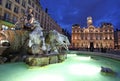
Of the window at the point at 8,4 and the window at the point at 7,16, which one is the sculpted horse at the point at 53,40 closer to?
the window at the point at 7,16

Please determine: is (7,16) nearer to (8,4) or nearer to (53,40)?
(8,4)

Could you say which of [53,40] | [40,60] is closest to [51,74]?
[40,60]

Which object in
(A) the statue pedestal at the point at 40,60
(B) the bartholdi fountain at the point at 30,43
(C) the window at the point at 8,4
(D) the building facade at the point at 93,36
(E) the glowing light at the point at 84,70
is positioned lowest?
(E) the glowing light at the point at 84,70

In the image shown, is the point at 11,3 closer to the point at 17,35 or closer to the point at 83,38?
the point at 17,35

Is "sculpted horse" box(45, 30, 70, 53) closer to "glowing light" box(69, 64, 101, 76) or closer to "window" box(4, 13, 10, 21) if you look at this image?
"glowing light" box(69, 64, 101, 76)

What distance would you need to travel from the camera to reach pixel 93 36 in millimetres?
58844

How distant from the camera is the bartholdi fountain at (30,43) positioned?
9.62 meters

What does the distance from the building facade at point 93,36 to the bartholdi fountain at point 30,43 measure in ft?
150

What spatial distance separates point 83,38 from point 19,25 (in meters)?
49.2

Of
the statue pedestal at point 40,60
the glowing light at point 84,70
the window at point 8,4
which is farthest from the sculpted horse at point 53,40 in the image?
the window at point 8,4

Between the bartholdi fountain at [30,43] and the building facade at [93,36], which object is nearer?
the bartholdi fountain at [30,43]

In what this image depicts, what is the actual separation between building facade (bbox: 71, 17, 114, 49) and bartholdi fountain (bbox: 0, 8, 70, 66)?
150ft

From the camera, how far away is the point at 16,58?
10883 mm

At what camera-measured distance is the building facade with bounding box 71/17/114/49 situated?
188ft
